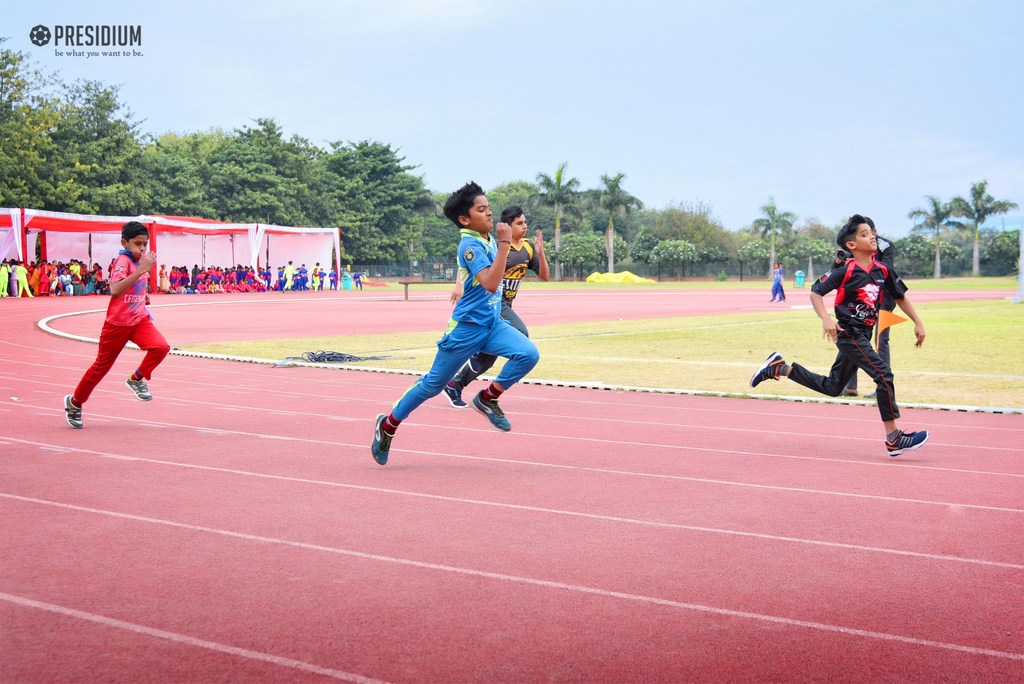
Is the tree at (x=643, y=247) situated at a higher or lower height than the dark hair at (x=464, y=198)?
higher

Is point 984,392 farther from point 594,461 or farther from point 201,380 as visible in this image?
point 201,380

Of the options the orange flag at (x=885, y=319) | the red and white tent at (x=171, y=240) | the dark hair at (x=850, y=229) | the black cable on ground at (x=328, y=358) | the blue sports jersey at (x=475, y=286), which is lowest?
the black cable on ground at (x=328, y=358)

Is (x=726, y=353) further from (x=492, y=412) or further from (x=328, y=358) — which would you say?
(x=492, y=412)

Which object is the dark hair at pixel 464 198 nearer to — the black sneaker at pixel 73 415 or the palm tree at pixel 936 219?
the black sneaker at pixel 73 415

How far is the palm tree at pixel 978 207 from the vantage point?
9144 centimetres

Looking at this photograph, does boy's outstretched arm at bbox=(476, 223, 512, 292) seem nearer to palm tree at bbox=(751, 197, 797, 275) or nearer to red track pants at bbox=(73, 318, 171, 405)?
red track pants at bbox=(73, 318, 171, 405)

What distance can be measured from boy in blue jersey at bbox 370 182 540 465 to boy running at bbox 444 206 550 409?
145 cm

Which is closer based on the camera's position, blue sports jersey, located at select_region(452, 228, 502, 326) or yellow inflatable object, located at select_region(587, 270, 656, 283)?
blue sports jersey, located at select_region(452, 228, 502, 326)

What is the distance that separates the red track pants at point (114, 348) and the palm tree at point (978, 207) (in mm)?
96065

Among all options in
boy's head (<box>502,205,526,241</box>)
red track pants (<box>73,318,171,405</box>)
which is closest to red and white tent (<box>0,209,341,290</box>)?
red track pants (<box>73,318,171,405</box>)

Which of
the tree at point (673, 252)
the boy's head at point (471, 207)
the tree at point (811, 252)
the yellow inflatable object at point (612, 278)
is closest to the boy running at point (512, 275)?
the boy's head at point (471, 207)

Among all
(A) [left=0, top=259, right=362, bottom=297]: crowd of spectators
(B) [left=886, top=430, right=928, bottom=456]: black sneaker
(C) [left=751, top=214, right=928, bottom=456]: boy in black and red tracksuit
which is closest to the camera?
(B) [left=886, top=430, right=928, bottom=456]: black sneaker

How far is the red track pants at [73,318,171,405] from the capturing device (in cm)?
771

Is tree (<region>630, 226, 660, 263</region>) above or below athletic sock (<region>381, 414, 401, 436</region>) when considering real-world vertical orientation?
above
